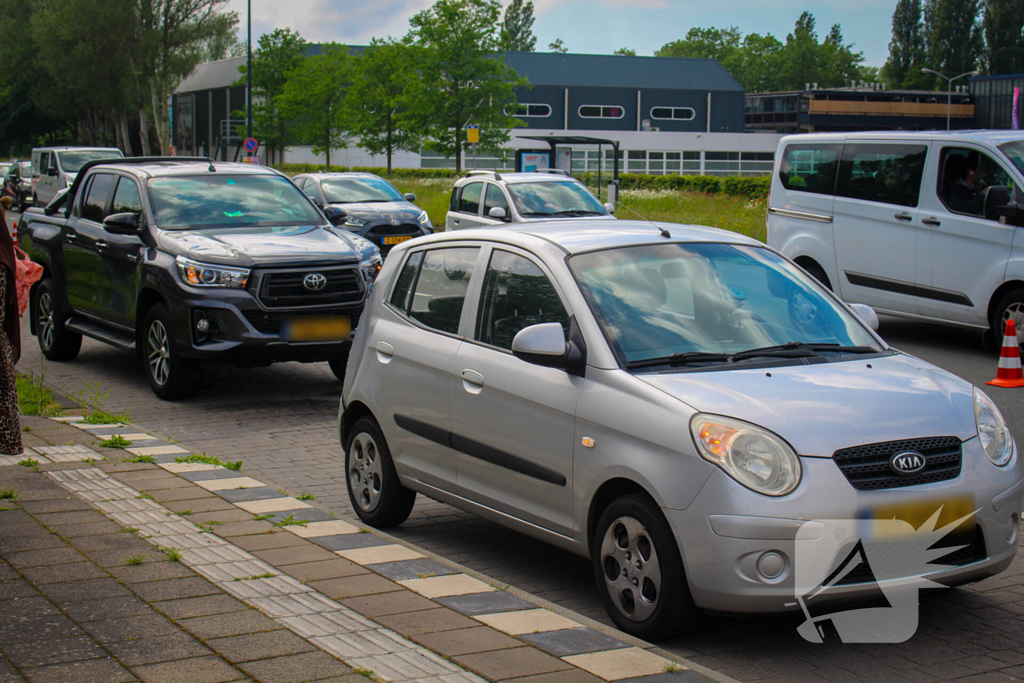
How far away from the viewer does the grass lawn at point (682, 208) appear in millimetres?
29344

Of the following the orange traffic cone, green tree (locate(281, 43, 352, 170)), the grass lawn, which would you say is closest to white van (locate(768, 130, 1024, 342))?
the orange traffic cone

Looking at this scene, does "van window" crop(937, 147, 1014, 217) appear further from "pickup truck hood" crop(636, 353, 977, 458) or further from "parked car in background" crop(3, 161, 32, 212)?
"parked car in background" crop(3, 161, 32, 212)

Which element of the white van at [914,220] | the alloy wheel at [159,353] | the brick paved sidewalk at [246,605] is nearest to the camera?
the brick paved sidewalk at [246,605]

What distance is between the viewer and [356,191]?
21.1 metres

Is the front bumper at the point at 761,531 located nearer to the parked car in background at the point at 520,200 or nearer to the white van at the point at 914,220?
the white van at the point at 914,220

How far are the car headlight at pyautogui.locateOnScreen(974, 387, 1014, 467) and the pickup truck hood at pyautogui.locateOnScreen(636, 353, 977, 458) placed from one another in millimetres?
56

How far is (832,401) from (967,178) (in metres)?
8.51

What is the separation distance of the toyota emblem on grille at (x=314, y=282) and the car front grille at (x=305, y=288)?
17 mm

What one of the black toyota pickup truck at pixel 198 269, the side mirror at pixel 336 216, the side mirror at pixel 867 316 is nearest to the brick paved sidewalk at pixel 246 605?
the side mirror at pixel 867 316

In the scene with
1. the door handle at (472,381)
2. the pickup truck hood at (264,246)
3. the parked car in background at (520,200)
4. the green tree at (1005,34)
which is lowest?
the door handle at (472,381)

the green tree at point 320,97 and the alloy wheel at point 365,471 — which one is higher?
the green tree at point 320,97

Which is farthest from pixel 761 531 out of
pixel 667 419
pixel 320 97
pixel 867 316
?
pixel 320 97

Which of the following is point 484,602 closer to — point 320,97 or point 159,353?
point 159,353

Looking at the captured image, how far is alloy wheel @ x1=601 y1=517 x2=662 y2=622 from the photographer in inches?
166
